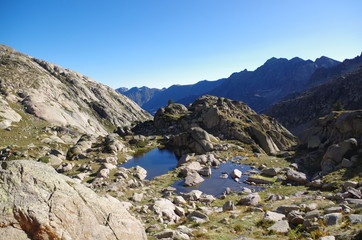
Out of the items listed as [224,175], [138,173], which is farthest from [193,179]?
[138,173]

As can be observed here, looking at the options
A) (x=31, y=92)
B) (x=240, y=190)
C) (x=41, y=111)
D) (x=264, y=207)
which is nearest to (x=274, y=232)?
(x=264, y=207)

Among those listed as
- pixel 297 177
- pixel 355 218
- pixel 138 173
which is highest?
pixel 355 218

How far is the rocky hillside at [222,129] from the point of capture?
73812mm

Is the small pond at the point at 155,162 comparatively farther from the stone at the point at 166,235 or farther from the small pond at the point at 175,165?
the stone at the point at 166,235

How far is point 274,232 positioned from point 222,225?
16.2ft

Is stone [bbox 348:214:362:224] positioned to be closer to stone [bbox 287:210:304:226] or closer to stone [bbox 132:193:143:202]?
stone [bbox 287:210:304:226]

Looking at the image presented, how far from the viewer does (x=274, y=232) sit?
16.4 m

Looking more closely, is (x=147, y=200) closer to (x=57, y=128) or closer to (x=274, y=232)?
(x=274, y=232)

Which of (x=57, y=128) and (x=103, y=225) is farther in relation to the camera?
(x=57, y=128)

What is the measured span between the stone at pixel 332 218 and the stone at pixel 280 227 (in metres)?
2.78

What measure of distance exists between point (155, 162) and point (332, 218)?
5327 cm

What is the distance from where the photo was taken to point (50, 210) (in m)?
11.1

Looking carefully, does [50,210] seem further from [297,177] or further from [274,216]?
[297,177]

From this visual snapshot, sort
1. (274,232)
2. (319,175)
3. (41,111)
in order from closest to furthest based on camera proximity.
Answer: (274,232) → (319,175) → (41,111)
